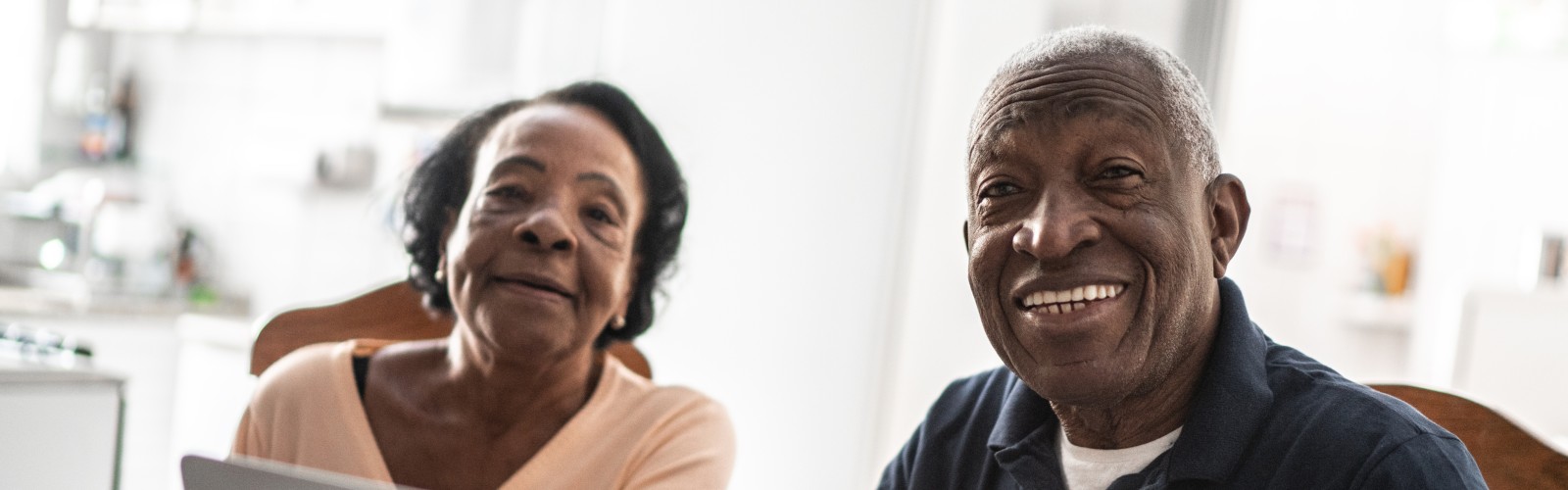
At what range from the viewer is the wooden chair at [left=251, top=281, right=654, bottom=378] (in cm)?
175

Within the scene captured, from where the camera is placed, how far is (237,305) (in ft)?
14.1

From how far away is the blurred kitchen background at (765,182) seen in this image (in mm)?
2461

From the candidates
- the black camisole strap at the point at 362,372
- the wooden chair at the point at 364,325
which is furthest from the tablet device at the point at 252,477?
the wooden chair at the point at 364,325

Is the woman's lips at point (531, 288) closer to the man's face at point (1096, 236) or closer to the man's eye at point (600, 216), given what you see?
the man's eye at point (600, 216)

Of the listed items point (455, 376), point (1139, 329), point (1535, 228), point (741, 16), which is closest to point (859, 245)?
point (741, 16)

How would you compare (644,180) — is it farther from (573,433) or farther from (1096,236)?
(1096,236)

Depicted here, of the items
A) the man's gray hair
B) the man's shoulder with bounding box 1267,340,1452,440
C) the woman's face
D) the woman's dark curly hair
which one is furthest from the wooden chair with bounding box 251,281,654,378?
the man's shoulder with bounding box 1267,340,1452,440

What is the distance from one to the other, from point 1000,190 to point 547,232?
55cm

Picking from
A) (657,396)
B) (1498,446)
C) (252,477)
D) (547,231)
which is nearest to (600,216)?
(547,231)

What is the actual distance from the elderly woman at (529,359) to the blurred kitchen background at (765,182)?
19 cm

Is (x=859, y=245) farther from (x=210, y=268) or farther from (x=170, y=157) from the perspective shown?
(x=170, y=157)

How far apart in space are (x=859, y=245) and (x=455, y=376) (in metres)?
1.04

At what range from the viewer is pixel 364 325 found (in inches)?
71.3

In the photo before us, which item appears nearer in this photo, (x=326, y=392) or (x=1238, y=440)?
(x=1238, y=440)
